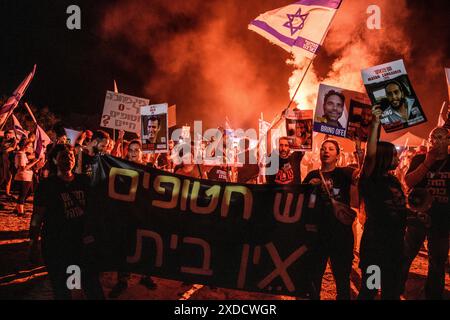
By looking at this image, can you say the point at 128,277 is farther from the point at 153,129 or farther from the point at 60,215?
the point at 153,129

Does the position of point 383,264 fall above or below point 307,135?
below

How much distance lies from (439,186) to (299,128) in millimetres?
3105

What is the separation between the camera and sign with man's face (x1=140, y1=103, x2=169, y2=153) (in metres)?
7.34

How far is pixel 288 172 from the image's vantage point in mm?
5711

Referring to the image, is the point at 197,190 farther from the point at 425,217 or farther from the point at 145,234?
the point at 425,217

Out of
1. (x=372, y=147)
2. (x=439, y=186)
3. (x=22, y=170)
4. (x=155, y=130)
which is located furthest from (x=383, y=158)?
(x=22, y=170)

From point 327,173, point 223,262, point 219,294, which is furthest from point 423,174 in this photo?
point 219,294

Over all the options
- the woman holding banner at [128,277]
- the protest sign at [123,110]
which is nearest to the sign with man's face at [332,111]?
the woman holding banner at [128,277]

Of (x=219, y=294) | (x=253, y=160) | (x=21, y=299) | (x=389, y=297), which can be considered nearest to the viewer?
(x=389, y=297)

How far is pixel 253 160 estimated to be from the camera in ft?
33.1

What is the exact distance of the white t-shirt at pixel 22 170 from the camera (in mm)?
9039

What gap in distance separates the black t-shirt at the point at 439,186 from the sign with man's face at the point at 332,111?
4.65ft

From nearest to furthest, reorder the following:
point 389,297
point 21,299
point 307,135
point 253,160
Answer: point 389,297 → point 21,299 → point 307,135 → point 253,160

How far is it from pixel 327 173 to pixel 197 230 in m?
1.73
